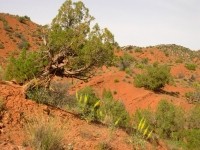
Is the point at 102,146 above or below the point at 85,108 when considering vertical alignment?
below

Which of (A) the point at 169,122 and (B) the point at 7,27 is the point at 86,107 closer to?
(A) the point at 169,122

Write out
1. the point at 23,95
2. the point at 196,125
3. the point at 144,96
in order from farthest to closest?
the point at 144,96 < the point at 196,125 < the point at 23,95

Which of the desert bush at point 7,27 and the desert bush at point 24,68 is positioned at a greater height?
the desert bush at point 7,27

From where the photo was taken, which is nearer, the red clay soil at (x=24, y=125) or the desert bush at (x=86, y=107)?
the red clay soil at (x=24, y=125)

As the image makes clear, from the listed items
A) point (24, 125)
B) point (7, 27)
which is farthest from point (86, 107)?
point (7, 27)

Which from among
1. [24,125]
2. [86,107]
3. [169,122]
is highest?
[86,107]

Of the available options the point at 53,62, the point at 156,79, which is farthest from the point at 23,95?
the point at 156,79

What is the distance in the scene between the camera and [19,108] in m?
6.34

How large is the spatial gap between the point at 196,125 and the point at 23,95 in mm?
11867

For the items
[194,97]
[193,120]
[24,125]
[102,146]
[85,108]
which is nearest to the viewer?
[24,125]

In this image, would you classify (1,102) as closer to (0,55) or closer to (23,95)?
(23,95)

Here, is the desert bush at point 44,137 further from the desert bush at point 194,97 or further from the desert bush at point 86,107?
the desert bush at point 194,97

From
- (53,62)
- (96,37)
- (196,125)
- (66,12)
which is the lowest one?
(196,125)

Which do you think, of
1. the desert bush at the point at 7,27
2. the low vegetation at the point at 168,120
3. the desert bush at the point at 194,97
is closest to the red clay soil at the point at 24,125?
the low vegetation at the point at 168,120
